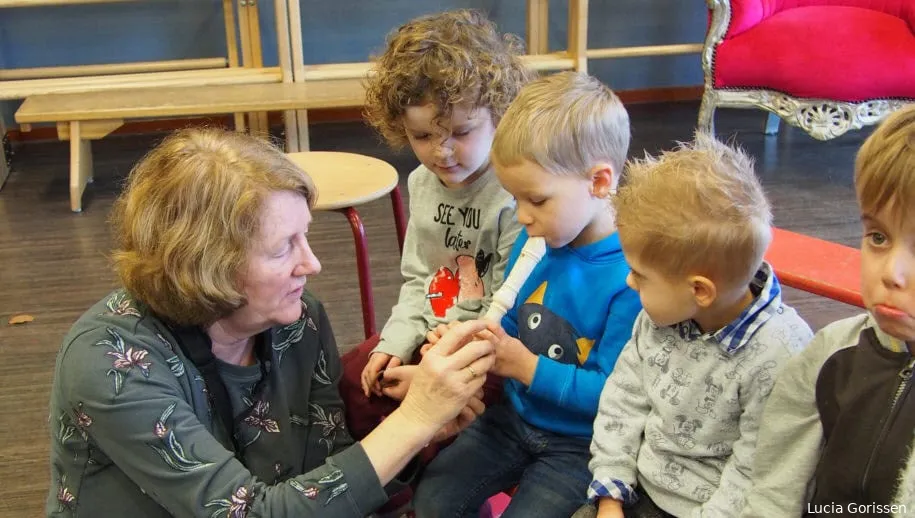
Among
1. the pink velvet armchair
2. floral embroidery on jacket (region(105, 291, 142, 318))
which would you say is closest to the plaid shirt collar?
floral embroidery on jacket (region(105, 291, 142, 318))

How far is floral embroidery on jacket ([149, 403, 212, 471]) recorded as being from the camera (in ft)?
3.57

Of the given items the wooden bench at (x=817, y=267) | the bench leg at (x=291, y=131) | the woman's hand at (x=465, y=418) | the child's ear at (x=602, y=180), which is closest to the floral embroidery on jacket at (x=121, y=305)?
the woman's hand at (x=465, y=418)

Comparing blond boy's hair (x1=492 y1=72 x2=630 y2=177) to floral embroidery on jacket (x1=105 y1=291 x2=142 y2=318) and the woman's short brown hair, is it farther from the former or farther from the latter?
floral embroidery on jacket (x1=105 y1=291 x2=142 y2=318)

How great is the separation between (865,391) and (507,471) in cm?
62

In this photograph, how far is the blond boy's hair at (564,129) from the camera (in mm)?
1181

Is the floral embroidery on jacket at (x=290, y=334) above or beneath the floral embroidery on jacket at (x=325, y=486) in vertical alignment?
above

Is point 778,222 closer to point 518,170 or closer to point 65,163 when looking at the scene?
point 518,170

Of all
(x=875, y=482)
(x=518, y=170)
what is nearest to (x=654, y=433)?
(x=875, y=482)

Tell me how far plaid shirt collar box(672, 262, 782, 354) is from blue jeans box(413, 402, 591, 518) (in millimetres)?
340

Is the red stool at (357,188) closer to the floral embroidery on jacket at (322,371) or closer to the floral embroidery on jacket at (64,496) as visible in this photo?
the floral embroidery on jacket at (322,371)

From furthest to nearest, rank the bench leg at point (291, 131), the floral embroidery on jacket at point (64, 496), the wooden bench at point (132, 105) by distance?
the bench leg at point (291, 131)
the wooden bench at point (132, 105)
the floral embroidery on jacket at point (64, 496)

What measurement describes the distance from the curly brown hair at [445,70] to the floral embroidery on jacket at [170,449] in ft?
2.03

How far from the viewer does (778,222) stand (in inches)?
127

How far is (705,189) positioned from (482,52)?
566mm
